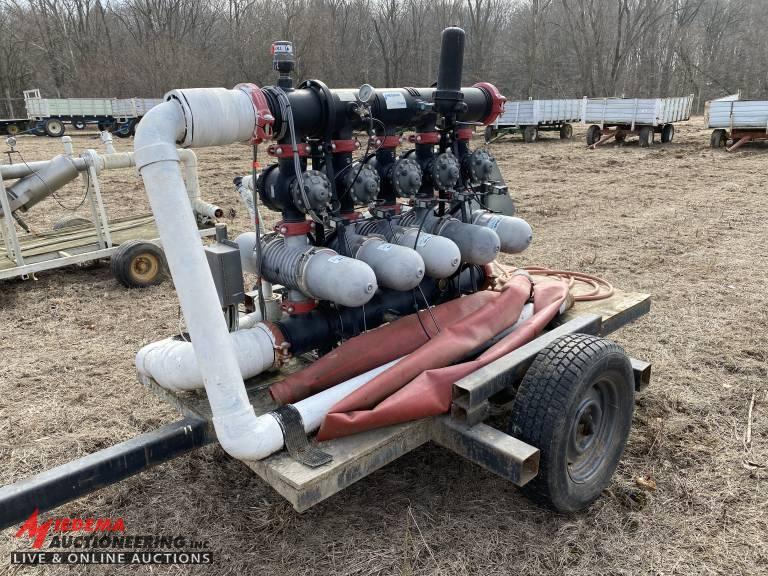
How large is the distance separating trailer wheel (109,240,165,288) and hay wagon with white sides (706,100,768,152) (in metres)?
15.5

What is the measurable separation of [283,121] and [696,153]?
53.2ft

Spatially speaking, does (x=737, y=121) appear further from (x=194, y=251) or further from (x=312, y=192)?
(x=194, y=251)

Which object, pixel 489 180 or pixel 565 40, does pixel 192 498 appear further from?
pixel 565 40

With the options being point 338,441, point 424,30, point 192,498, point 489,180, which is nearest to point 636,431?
point 489,180

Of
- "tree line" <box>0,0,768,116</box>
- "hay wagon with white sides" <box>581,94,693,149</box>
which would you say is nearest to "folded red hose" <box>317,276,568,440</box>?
"hay wagon with white sides" <box>581,94,693,149</box>

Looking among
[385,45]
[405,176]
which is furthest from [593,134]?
[385,45]

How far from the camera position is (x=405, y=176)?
3059mm

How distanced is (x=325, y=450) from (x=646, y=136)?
18212 mm

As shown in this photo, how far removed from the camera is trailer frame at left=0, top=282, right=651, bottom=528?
2016mm

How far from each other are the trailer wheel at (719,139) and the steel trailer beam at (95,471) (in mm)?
18033

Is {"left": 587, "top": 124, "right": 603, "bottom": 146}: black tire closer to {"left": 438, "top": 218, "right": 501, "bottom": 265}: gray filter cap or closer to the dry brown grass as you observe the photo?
the dry brown grass

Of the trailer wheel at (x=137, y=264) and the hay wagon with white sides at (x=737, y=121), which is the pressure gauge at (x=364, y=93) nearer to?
the trailer wheel at (x=137, y=264)

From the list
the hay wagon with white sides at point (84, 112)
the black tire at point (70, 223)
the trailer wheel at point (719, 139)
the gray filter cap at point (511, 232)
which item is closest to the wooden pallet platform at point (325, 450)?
the gray filter cap at point (511, 232)

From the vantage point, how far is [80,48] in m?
43.7
